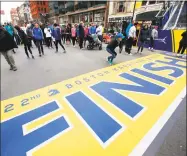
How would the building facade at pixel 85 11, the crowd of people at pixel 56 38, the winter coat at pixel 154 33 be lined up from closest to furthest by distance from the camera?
the crowd of people at pixel 56 38 < the winter coat at pixel 154 33 < the building facade at pixel 85 11

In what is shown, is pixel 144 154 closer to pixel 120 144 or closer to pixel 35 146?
pixel 120 144

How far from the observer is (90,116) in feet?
8.27

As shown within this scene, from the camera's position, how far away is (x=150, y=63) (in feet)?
19.1

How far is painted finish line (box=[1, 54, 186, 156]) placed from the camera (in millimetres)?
1912

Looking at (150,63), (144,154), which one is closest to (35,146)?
(144,154)

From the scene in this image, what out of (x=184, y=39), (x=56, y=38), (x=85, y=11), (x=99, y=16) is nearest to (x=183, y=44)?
(x=184, y=39)

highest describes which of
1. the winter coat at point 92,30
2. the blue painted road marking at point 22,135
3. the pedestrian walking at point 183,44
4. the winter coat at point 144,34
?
the winter coat at point 92,30

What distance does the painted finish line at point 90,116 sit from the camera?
1.91m

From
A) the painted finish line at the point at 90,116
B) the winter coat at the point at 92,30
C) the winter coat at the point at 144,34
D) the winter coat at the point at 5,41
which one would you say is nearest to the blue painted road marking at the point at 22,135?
Result: the painted finish line at the point at 90,116

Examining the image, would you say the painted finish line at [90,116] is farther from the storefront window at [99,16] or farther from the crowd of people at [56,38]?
the storefront window at [99,16]

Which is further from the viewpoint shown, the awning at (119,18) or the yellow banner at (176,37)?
the awning at (119,18)

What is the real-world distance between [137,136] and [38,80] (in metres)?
3.35

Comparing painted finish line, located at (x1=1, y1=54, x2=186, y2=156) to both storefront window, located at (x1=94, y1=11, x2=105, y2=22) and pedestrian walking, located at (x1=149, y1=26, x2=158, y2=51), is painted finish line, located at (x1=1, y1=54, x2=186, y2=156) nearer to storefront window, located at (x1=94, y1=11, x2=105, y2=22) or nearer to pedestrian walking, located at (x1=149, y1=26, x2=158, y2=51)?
pedestrian walking, located at (x1=149, y1=26, x2=158, y2=51)

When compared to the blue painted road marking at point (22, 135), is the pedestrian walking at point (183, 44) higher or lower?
higher
